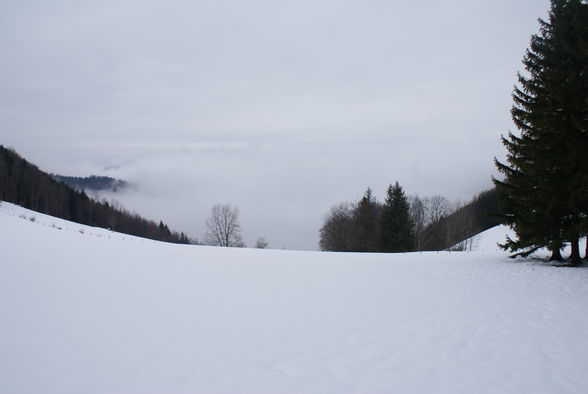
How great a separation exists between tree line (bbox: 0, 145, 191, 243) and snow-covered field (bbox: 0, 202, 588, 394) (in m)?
65.9

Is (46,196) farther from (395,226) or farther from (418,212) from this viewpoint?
(418,212)

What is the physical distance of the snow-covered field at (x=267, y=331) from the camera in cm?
376

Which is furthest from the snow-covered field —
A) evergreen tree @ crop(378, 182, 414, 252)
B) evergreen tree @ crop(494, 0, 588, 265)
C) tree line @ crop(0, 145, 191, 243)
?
tree line @ crop(0, 145, 191, 243)

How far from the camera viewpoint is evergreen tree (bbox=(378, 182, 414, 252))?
39.3m

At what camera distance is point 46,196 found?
210ft

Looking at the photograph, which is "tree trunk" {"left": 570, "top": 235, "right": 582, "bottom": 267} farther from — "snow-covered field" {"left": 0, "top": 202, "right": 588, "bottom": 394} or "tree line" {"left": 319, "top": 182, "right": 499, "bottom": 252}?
"tree line" {"left": 319, "top": 182, "right": 499, "bottom": 252}

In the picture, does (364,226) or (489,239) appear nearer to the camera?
(364,226)

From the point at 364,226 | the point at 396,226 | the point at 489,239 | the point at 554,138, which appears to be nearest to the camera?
the point at 554,138

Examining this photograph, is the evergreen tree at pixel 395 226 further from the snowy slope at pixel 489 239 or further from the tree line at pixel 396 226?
the snowy slope at pixel 489 239

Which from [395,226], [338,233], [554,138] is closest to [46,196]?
[338,233]

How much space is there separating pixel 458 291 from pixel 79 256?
11278mm

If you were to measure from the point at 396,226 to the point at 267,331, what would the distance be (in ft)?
122

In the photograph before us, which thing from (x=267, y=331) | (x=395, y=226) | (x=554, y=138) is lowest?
(x=267, y=331)

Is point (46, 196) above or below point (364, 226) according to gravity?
above
